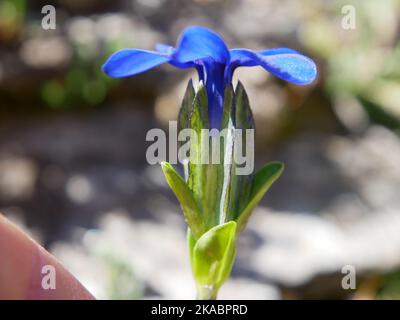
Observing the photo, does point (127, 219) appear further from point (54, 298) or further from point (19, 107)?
point (54, 298)

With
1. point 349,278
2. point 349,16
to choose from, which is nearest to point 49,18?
point 349,16

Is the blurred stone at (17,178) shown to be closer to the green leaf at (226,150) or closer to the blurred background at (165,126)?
the blurred background at (165,126)

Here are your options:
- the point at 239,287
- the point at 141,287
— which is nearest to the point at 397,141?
the point at 239,287

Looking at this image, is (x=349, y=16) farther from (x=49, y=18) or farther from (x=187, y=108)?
(x=187, y=108)

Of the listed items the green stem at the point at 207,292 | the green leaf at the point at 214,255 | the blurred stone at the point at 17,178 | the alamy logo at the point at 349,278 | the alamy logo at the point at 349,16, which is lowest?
the green stem at the point at 207,292

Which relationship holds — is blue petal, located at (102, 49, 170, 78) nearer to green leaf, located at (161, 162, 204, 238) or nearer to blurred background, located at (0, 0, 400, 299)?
green leaf, located at (161, 162, 204, 238)

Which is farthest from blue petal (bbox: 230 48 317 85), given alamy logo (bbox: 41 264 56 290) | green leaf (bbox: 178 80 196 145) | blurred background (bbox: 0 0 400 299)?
blurred background (bbox: 0 0 400 299)

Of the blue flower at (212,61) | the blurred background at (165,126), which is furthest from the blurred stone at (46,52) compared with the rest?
the blue flower at (212,61)

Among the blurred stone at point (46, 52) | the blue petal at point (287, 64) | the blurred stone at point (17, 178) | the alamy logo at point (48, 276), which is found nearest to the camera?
the blue petal at point (287, 64)
